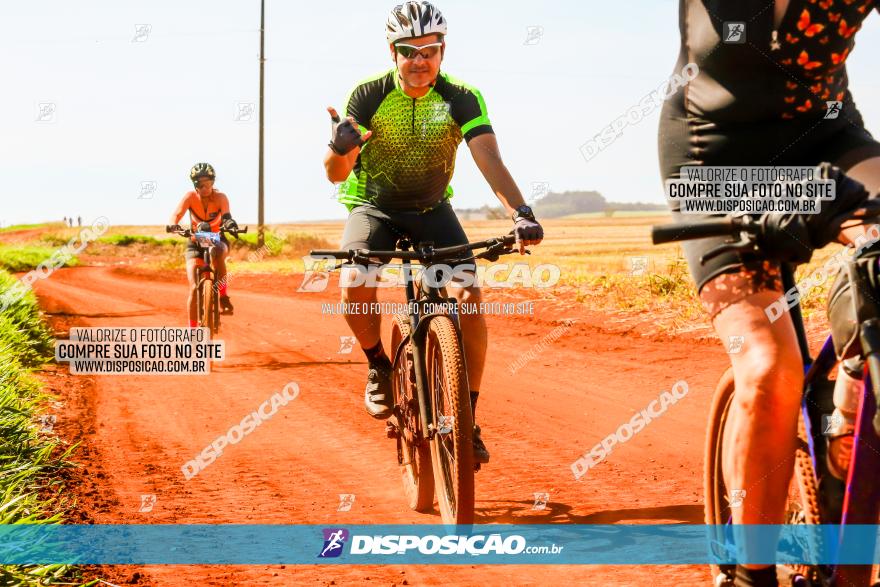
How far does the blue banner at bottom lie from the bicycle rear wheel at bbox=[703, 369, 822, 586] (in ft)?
2.74

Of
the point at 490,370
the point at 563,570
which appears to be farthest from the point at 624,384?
the point at 563,570

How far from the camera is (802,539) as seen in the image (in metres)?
2.92

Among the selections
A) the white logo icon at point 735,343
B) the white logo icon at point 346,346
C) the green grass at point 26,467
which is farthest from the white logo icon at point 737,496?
the white logo icon at point 346,346

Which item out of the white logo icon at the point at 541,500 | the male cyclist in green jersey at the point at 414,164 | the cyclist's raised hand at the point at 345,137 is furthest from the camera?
the white logo icon at the point at 541,500

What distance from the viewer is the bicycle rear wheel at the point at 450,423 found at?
4633mm

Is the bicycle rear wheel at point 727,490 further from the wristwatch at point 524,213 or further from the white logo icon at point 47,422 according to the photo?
the white logo icon at point 47,422

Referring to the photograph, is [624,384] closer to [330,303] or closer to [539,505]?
[539,505]

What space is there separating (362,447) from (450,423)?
86.4 inches

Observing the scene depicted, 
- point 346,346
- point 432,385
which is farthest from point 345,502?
point 346,346

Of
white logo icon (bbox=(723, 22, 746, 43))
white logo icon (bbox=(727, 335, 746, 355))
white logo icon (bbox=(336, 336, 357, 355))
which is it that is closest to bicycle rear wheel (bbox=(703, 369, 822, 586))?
white logo icon (bbox=(727, 335, 746, 355))

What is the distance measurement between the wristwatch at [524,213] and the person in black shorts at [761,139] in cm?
162

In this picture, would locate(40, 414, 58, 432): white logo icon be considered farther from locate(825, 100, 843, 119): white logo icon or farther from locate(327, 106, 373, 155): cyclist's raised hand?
locate(825, 100, 843, 119): white logo icon

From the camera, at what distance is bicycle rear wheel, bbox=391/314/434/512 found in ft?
17.5

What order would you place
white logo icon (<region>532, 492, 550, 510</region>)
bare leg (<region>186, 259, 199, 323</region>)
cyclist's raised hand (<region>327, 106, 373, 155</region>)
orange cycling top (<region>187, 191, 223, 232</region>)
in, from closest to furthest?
cyclist's raised hand (<region>327, 106, 373, 155</region>)
white logo icon (<region>532, 492, 550, 510</region>)
bare leg (<region>186, 259, 199, 323</region>)
orange cycling top (<region>187, 191, 223, 232</region>)
